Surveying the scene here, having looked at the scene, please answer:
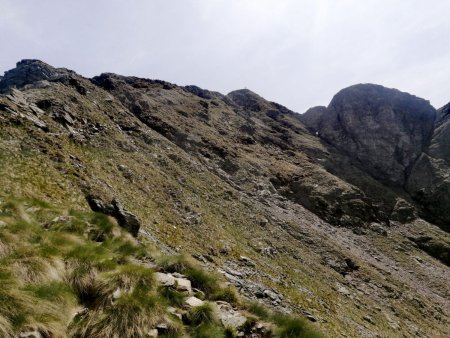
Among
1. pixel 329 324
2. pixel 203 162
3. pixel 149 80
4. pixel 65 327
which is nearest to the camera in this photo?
pixel 65 327

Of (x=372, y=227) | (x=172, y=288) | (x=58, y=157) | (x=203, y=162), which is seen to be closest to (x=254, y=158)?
(x=203, y=162)

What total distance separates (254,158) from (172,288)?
54.6 m

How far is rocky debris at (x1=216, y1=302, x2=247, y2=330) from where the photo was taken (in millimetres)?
8453

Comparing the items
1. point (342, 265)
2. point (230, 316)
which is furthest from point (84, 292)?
point (342, 265)

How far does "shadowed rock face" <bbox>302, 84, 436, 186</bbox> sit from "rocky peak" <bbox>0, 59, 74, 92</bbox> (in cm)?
6765

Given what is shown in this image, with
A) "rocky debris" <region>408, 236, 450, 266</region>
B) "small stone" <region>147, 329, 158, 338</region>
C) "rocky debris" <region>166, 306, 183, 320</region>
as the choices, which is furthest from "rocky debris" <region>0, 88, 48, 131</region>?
"rocky debris" <region>408, 236, 450, 266</region>

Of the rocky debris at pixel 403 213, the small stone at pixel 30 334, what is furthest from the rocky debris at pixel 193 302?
the rocky debris at pixel 403 213

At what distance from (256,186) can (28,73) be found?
177 ft

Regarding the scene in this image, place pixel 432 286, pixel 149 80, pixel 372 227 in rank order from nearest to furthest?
pixel 432 286, pixel 372 227, pixel 149 80

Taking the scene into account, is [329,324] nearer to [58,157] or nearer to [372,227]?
[58,157]

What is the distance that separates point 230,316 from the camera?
28.9ft

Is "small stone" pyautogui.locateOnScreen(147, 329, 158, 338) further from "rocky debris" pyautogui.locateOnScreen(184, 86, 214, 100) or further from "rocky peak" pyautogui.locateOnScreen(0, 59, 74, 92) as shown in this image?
"rocky debris" pyautogui.locateOnScreen(184, 86, 214, 100)

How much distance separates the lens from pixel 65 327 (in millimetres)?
7141

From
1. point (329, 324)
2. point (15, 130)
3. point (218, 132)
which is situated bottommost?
point (329, 324)
